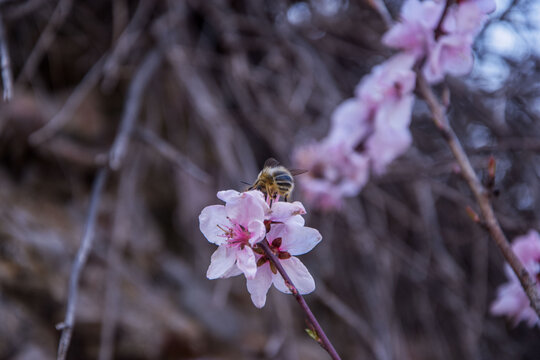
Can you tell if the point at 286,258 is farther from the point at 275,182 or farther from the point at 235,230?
the point at 275,182

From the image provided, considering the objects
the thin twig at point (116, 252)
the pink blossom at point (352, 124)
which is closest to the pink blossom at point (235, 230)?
the thin twig at point (116, 252)

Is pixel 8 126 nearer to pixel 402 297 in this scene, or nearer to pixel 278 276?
pixel 278 276

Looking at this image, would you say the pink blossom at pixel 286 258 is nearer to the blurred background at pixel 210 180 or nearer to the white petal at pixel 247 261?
the white petal at pixel 247 261

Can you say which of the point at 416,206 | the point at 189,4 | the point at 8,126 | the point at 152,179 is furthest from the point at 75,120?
the point at 416,206

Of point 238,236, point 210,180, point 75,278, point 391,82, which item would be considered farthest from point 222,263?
point 210,180

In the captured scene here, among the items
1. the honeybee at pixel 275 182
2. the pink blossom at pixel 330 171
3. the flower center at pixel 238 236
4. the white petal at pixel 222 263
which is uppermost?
the pink blossom at pixel 330 171

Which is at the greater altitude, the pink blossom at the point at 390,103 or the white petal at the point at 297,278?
the pink blossom at the point at 390,103

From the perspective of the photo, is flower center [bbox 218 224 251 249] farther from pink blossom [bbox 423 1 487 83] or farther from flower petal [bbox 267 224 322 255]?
pink blossom [bbox 423 1 487 83]

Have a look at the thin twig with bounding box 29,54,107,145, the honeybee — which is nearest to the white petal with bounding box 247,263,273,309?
the honeybee
